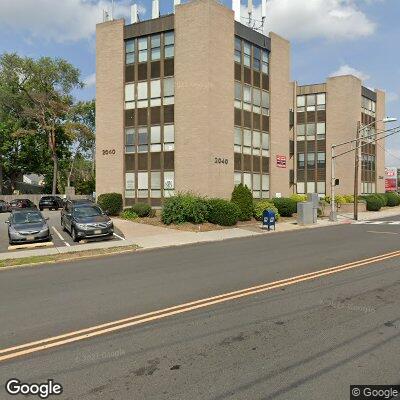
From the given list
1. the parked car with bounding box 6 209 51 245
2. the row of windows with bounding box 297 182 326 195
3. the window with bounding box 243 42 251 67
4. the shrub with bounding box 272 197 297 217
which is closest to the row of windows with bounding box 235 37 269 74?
the window with bounding box 243 42 251 67

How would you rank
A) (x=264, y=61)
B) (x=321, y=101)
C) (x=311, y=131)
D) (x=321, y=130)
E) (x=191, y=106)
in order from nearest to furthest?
(x=191, y=106)
(x=264, y=61)
(x=321, y=101)
(x=321, y=130)
(x=311, y=131)

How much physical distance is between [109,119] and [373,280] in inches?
1019

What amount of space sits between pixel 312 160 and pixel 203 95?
2702cm

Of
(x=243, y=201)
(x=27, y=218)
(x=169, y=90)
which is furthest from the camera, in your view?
(x=169, y=90)

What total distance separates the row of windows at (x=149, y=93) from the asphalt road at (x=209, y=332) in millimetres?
20264

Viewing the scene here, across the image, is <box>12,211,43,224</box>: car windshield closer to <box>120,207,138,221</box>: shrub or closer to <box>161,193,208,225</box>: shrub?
<box>161,193,208,225</box>: shrub

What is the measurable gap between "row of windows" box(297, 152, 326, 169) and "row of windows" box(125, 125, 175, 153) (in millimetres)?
26464

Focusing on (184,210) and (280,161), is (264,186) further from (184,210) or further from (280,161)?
(184,210)

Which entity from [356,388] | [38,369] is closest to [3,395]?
[38,369]

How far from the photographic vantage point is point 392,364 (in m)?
5.28

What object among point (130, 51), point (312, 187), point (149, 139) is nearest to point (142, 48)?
point (130, 51)

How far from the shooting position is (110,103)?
32.2 metres

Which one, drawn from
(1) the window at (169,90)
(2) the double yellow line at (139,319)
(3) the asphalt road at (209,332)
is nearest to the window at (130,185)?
(1) the window at (169,90)

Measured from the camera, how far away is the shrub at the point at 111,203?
99.1ft
